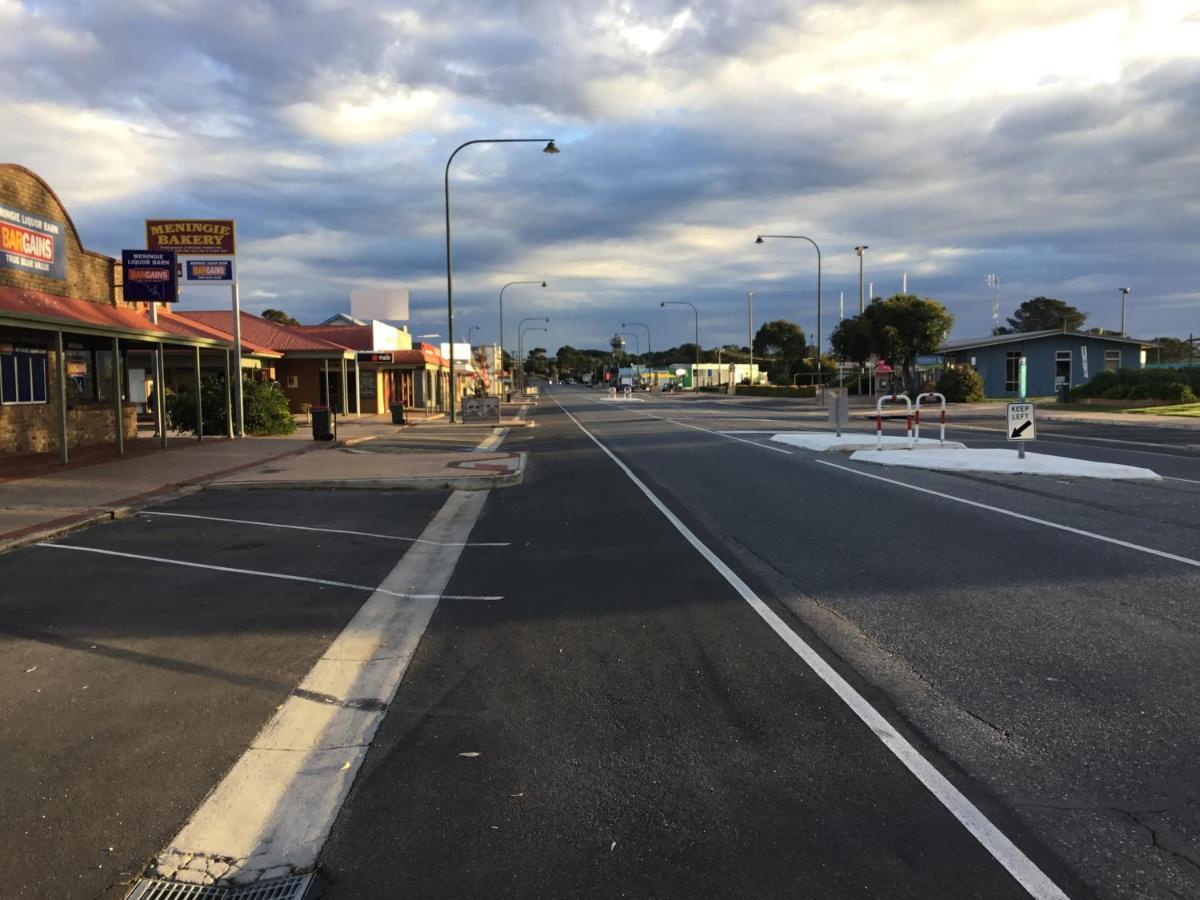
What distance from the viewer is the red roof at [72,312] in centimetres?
1541

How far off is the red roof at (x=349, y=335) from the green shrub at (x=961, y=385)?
3278 cm

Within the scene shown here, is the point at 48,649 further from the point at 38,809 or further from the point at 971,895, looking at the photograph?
Result: the point at 971,895

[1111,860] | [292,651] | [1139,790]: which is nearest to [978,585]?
[1139,790]

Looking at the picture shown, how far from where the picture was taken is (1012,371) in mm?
57656

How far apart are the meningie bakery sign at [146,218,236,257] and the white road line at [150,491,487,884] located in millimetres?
21974

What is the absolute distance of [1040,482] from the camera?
14.2 meters

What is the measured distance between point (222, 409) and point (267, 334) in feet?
44.1

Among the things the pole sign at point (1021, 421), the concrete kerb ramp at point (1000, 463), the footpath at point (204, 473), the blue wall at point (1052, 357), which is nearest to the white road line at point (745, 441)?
the concrete kerb ramp at point (1000, 463)

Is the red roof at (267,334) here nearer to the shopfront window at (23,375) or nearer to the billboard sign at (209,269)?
the billboard sign at (209,269)

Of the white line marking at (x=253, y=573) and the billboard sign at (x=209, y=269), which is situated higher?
the billboard sign at (x=209, y=269)

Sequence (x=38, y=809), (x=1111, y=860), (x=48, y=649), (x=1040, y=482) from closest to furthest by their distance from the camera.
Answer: (x=1111, y=860), (x=38, y=809), (x=48, y=649), (x=1040, y=482)

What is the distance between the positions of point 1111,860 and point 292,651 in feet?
15.9

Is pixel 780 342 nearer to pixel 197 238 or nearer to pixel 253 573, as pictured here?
pixel 197 238

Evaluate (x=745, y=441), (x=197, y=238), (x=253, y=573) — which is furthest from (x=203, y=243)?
(x=253, y=573)
